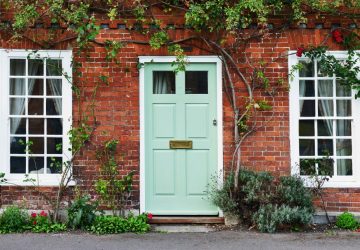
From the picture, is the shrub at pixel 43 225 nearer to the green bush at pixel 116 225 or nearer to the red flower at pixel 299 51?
the green bush at pixel 116 225

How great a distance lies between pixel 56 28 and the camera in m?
10.4

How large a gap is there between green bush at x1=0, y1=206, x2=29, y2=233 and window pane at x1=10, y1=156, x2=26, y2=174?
2.66ft

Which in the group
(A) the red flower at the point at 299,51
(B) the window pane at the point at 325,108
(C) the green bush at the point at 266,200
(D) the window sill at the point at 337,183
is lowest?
(C) the green bush at the point at 266,200

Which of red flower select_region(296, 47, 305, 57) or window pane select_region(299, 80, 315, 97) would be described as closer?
red flower select_region(296, 47, 305, 57)

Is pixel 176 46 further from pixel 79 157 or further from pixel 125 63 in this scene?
pixel 79 157

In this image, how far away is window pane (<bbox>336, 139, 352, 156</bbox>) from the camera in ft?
34.5

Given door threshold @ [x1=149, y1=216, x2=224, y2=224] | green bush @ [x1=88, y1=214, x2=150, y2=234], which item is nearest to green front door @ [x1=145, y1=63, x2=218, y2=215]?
door threshold @ [x1=149, y1=216, x2=224, y2=224]

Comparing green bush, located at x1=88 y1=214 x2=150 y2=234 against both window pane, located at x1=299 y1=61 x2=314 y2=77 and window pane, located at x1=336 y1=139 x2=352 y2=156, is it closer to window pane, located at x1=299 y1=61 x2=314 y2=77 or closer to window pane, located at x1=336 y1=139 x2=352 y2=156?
window pane, located at x1=336 y1=139 x2=352 y2=156

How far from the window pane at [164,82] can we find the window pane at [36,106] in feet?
6.33

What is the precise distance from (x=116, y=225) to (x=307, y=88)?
12.9ft

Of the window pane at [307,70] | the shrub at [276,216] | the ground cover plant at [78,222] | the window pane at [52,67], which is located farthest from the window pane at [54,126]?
the window pane at [307,70]

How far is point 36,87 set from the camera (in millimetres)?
10531

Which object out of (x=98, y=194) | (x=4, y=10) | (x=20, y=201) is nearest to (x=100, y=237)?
(x=98, y=194)

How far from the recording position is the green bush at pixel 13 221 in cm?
972
